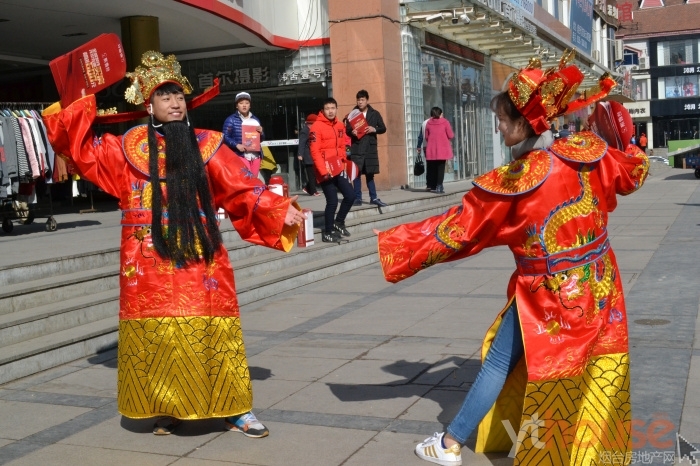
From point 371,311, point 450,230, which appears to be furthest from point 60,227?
point 450,230

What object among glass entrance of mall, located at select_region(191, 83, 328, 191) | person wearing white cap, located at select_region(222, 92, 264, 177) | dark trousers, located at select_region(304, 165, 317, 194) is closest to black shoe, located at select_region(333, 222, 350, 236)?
dark trousers, located at select_region(304, 165, 317, 194)

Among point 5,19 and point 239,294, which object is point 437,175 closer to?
point 5,19

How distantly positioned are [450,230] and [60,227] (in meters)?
9.16

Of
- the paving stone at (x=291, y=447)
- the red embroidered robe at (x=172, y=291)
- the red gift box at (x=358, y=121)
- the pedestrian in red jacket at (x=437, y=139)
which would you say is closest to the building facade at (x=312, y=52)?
the pedestrian in red jacket at (x=437, y=139)

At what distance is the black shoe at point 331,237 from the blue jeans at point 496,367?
7.08 metres

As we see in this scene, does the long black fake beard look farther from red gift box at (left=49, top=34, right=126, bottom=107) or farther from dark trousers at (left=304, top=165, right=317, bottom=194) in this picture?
dark trousers at (left=304, top=165, right=317, bottom=194)

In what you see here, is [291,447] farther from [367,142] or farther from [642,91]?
[642,91]

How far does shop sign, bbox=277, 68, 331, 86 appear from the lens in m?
18.0

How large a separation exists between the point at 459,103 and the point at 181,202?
18.7m

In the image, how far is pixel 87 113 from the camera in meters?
4.49

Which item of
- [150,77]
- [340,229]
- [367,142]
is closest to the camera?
[150,77]

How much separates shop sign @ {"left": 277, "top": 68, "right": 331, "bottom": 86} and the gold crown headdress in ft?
44.9

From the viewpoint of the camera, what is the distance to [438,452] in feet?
12.7

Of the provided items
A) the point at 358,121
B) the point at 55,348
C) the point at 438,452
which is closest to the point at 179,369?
the point at 438,452
